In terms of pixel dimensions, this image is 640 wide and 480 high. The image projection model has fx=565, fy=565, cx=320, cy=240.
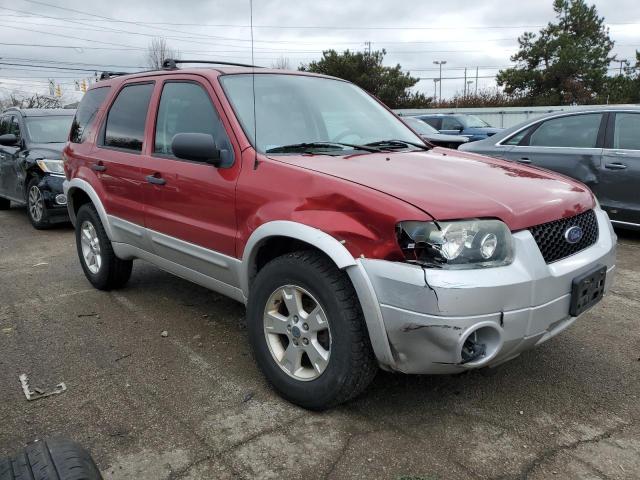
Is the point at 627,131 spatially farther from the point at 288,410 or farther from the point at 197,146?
the point at 288,410

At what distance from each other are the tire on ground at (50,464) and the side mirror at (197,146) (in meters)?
1.65

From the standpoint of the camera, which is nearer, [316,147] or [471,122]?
[316,147]

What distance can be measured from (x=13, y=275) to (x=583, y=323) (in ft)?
17.1

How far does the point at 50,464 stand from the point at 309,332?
126cm

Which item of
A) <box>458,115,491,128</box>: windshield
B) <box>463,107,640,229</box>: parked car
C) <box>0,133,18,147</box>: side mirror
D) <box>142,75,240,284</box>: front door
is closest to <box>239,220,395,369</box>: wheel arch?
<box>142,75,240,284</box>: front door

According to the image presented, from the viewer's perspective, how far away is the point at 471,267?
2359 mm

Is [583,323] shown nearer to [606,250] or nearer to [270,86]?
[606,250]

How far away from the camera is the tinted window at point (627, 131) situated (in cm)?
599

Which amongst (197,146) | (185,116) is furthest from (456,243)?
(185,116)

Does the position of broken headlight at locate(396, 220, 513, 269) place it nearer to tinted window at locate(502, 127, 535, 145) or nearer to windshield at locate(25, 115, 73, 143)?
tinted window at locate(502, 127, 535, 145)

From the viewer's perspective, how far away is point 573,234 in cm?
275

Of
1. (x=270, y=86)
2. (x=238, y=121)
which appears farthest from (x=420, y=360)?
(x=270, y=86)

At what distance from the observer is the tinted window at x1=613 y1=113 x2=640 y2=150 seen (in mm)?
5992

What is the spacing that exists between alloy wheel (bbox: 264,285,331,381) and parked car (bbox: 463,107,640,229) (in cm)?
395
